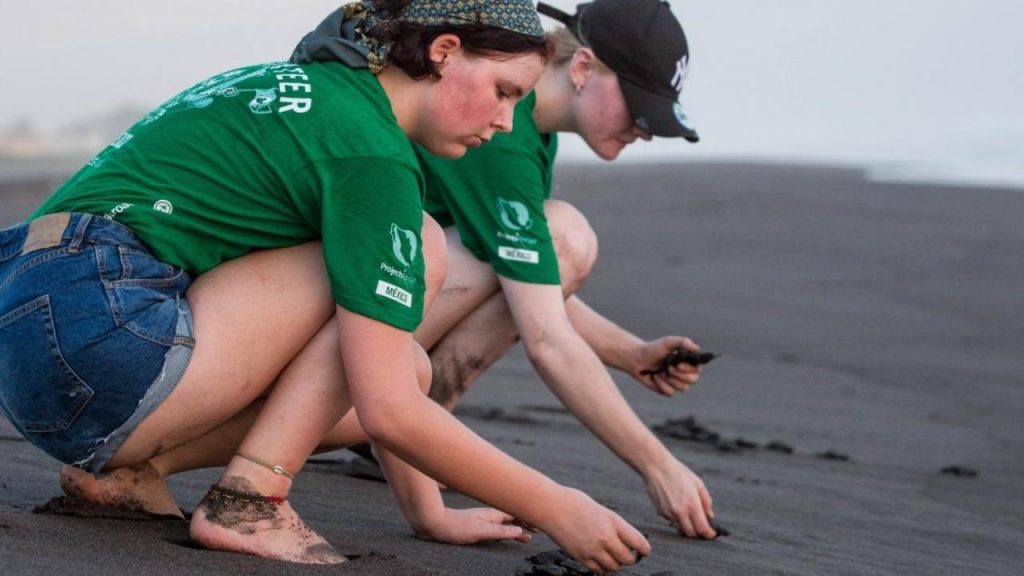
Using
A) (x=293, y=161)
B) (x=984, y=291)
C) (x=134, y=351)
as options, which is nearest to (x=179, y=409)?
(x=134, y=351)

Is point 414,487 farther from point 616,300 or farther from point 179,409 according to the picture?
point 616,300

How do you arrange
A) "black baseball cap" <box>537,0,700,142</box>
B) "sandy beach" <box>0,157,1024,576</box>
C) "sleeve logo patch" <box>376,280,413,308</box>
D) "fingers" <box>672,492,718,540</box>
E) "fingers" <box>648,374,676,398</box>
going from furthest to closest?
"fingers" <box>648,374,676,398</box>, "black baseball cap" <box>537,0,700,142</box>, "fingers" <box>672,492,718,540</box>, "sandy beach" <box>0,157,1024,576</box>, "sleeve logo patch" <box>376,280,413,308</box>

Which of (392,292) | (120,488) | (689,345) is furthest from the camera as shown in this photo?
(689,345)

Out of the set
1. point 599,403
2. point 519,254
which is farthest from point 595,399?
point 519,254

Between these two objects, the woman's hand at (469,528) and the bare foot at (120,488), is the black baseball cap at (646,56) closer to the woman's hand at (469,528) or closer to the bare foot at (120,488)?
the woman's hand at (469,528)

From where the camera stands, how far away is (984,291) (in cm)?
886

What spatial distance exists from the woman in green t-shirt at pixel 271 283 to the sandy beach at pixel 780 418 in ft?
0.62

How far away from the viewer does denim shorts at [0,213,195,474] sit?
242 cm

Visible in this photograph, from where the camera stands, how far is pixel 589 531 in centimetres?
248

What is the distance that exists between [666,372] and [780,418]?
1953mm

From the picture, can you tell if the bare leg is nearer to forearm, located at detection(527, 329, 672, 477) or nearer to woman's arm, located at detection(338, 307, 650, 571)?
woman's arm, located at detection(338, 307, 650, 571)

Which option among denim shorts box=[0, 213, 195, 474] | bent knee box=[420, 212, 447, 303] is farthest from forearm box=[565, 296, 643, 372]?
denim shorts box=[0, 213, 195, 474]

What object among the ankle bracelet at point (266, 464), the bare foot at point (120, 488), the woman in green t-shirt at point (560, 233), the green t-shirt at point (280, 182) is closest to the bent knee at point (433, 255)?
the green t-shirt at point (280, 182)

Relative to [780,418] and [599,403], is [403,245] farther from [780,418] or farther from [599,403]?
[780,418]
